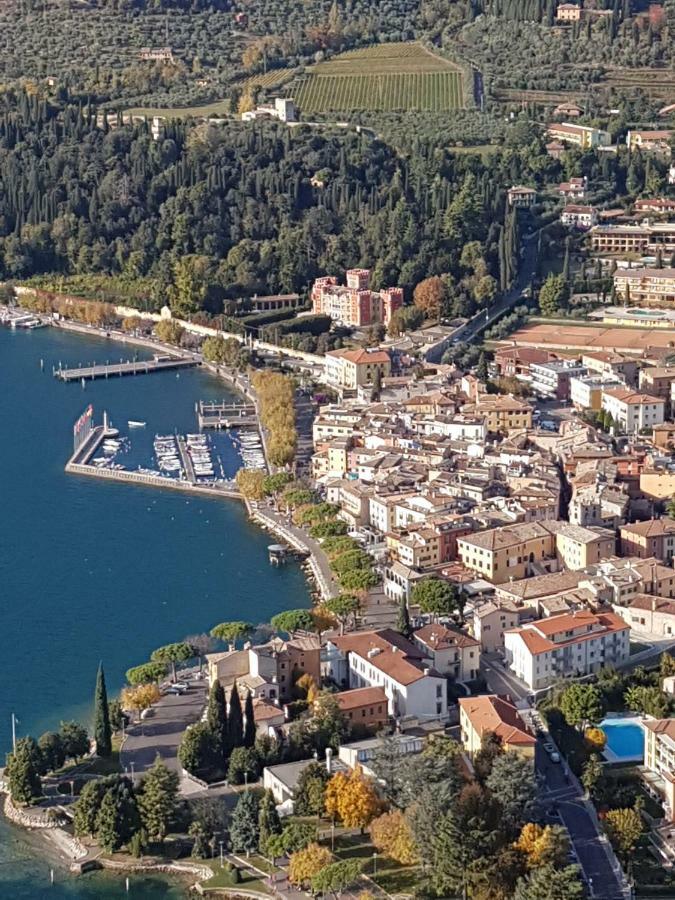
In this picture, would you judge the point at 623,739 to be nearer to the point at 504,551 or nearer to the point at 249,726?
the point at 249,726

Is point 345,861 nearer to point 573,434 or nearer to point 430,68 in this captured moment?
point 573,434

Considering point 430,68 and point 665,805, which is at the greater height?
point 430,68

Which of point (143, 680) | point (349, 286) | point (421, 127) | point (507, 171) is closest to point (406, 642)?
point (143, 680)

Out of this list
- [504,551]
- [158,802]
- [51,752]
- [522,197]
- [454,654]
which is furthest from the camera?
[522,197]

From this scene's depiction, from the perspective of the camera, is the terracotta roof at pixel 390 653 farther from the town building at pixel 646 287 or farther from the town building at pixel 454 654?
the town building at pixel 646 287

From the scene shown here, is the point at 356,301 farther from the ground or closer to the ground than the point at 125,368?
farther from the ground

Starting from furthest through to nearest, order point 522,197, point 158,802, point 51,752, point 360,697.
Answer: point 522,197 < point 360,697 < point 51,752 < point 158,802

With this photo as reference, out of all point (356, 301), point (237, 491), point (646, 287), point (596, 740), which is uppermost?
point (646, 287)

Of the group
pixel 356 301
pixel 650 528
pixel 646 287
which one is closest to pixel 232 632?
pixel 650 528
